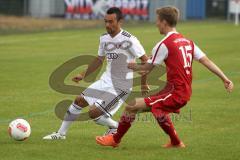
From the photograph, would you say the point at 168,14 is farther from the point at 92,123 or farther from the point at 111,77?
the point at 92,123

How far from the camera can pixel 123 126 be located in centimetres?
1063

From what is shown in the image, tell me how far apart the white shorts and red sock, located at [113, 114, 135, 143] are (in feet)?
1.99

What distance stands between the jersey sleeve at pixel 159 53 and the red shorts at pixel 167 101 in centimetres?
40

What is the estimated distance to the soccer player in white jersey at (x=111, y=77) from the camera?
1115 centimetres

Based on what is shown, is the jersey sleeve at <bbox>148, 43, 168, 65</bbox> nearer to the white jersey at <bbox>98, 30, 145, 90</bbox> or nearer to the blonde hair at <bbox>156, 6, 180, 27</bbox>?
the blonde hair at <bbox>156, 6, 180, 27</bbox>

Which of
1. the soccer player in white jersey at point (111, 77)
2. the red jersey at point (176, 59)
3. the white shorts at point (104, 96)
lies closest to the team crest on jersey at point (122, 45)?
the soccer player in white jersey at point (111, 77)

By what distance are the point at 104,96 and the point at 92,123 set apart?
6.87 feet

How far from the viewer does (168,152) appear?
1045 centimetres

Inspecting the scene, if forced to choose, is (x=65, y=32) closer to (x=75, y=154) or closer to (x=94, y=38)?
(x=94, y=38)

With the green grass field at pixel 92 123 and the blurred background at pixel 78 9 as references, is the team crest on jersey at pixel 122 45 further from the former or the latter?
the blurred background at pixel 78 9

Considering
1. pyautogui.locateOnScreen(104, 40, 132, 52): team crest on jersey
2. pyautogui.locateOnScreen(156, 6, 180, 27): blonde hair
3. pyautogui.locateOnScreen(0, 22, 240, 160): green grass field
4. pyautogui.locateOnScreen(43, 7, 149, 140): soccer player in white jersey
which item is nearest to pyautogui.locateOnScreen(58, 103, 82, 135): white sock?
pyautogui.locateOnScreen(43, 7, 149, 140): soccer player in white jersey

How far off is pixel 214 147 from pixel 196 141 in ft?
1.83

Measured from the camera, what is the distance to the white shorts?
11156mm

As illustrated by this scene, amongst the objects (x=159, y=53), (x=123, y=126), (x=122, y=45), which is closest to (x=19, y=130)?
(x=123, y=126)
